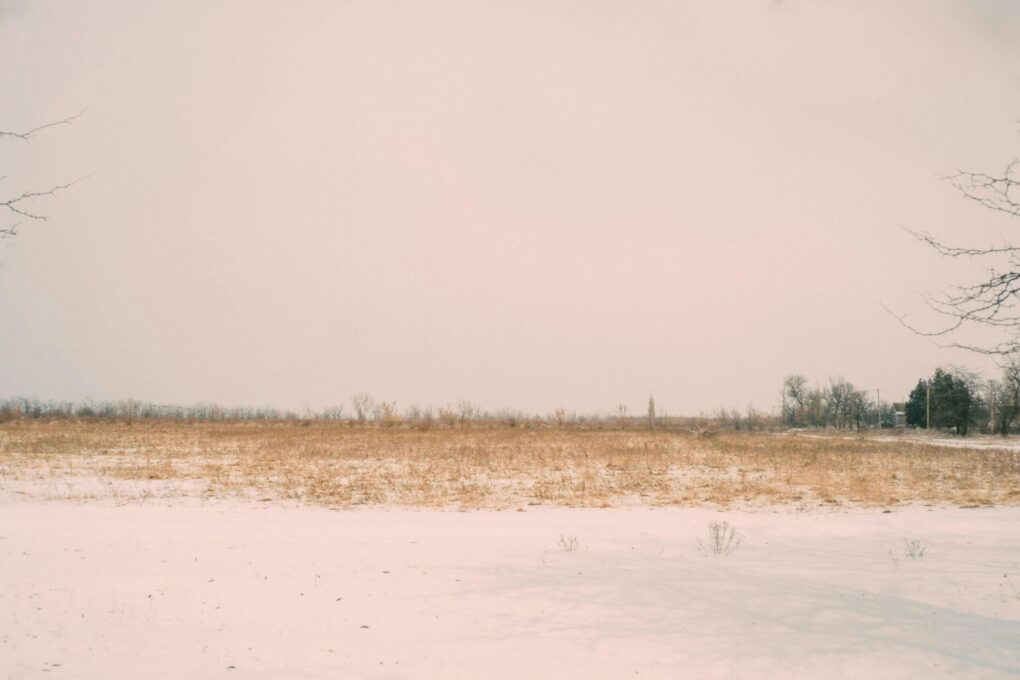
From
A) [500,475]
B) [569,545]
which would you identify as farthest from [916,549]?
[500,475]

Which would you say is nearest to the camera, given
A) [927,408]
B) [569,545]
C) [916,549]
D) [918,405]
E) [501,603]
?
[501,603]

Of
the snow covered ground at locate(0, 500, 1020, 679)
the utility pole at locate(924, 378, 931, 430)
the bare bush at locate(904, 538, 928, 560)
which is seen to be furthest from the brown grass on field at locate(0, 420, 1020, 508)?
the utility pole at locate(924, 378, 931, 430)

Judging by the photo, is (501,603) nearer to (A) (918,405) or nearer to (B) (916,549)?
(B) (916,549)

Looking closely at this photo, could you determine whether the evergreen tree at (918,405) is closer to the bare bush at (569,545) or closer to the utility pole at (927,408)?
the utility pole at (927,408)

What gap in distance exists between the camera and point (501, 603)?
727cm

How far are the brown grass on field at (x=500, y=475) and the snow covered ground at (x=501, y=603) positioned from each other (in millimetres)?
4993

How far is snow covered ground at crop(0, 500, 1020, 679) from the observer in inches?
219

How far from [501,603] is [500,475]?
14.8 metres

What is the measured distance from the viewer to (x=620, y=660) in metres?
5.62

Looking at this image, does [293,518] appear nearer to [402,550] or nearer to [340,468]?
[402,550]

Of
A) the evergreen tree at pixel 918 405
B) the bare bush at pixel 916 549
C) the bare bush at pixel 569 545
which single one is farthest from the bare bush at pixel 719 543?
the evergreen tree at pixel 918 405

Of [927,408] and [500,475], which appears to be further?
[927,408]

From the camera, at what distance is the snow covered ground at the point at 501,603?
18.2ft

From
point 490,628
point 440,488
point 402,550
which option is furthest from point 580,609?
point 440,488
